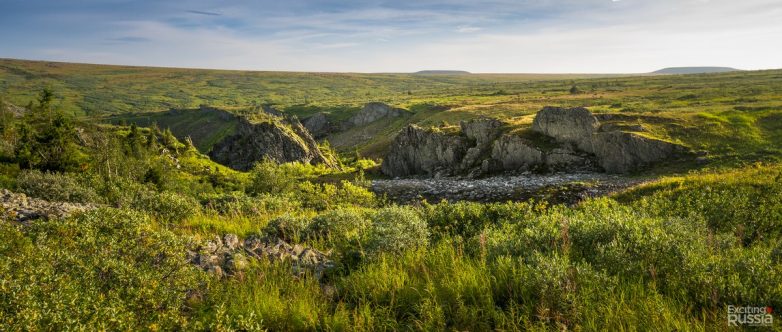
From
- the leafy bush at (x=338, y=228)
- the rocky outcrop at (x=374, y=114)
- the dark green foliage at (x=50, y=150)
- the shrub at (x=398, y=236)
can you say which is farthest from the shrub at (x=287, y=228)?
the rocky outcrop at (x=374, y=114)

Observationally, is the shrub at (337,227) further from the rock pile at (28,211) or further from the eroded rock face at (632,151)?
the eroded rock face at (632,151)

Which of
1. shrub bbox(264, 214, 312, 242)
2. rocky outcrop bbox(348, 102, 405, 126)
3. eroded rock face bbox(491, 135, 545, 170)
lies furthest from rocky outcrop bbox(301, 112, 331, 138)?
shrub bbox(264, 214, 312, 242)

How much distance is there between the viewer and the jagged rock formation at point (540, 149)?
4344 centimetres

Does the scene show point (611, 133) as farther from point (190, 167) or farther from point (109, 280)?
point (190, 167)

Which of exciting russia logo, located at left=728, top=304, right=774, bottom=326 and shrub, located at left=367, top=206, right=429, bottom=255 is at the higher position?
exciting russia logo, located at left=728, top=304, right=774, bottom=326

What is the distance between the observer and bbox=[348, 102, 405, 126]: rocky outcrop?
159 meters

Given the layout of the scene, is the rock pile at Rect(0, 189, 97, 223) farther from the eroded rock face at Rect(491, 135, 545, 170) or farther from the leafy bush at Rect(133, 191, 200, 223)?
the eroded rock face at Rect(491, 135, 545, 170)

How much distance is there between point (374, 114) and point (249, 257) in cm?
15791

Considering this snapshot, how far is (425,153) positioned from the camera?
63500mm

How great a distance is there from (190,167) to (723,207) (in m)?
88.8

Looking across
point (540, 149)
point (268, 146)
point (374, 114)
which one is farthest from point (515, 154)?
point (374, 114)

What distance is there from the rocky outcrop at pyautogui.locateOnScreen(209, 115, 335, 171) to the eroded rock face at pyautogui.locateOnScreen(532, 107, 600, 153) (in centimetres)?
5158

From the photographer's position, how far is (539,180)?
43.5 metres

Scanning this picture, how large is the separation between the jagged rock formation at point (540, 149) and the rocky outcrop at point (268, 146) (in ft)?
107
